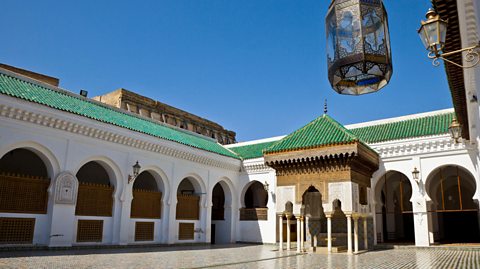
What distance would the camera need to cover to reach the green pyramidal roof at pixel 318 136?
36.5ft

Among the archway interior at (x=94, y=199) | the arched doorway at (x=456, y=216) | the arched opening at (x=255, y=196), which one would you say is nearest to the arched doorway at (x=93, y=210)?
the archway interior at (x=94, y=199)

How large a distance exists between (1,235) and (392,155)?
37.5ft

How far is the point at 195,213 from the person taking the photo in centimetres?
1462

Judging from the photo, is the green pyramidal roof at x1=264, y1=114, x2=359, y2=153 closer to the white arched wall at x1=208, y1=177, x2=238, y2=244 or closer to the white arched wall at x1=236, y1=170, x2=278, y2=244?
the white arched wall at x1=236, y1=170, x2=278, y2=244

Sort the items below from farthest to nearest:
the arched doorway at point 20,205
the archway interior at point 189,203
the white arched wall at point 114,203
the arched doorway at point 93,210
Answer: the archway interior at point 189,203 < the white arched wall at point 114,203 < the arched doorway at point 93,210 < the arched doorway at point 20,205

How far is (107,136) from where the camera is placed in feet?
37.1

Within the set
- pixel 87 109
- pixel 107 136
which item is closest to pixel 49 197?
pixel 107 136

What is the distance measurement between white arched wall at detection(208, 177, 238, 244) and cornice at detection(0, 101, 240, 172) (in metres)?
0.75

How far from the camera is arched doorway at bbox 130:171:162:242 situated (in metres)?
12.3

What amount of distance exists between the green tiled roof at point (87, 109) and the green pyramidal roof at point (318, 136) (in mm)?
3780

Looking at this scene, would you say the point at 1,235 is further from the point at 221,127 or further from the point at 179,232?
the point at 221,127

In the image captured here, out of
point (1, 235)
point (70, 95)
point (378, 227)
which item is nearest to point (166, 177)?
point (70, 95)

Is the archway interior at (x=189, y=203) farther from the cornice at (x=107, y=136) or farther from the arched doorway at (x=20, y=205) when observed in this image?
the arched doorway at (x=20, y=205)

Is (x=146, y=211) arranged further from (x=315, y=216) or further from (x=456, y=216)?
(x=456, y=216)
